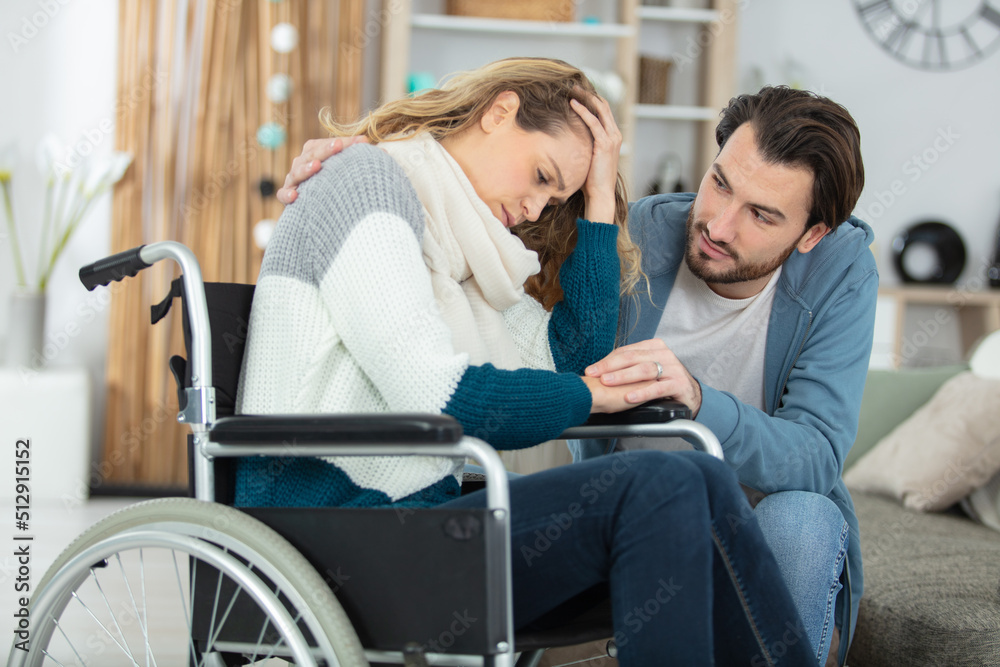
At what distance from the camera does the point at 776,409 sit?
148cm

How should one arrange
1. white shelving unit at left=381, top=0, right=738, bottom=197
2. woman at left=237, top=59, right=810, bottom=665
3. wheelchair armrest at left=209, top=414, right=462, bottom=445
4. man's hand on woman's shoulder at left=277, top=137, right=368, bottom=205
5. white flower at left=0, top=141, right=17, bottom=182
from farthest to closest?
1. white shelving unit at left=381, top=0, right=738, bottom=197
2. white flower at left=0, top=141, right=17, bottom=182
3. man's hand on woman's shoulder at left=277, top=137, right=368, bottom=205
4. woman at left=237, top=59, right=810, bottom=665
5. wheelchair armrest at left=209, top=414, right=462, bottom=445

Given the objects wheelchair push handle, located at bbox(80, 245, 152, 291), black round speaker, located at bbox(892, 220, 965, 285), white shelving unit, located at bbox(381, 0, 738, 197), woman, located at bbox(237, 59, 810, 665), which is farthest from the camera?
black round speaker, located at bbox(892, 220, 965, 285)

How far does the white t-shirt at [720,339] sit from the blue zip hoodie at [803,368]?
0.10 feet

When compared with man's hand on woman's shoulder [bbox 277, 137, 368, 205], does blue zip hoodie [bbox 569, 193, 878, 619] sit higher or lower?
lower

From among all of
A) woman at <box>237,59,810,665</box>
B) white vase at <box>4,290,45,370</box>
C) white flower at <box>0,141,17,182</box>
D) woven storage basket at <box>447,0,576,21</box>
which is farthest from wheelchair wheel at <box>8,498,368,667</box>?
woven storage basket at <box>447,0,576,21</box>

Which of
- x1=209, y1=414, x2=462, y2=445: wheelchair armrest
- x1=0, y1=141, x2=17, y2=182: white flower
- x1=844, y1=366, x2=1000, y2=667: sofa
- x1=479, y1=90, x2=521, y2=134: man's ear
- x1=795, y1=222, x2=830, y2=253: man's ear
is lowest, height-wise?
x1=844, y1=366, x2=1000, y2=667: sofa

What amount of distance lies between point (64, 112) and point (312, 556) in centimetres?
289

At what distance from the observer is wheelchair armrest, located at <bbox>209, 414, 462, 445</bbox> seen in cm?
81

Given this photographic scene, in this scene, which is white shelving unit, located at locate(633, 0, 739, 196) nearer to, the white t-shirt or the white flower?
the white t-shirt

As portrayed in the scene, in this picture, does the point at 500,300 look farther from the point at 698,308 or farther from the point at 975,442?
the point at 975,442

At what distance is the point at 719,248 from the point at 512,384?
62 centimetres

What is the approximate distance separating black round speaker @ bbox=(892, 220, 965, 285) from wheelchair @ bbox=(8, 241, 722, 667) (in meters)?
3.17

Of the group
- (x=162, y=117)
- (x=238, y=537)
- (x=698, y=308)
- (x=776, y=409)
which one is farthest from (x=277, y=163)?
(x=238, y=537)

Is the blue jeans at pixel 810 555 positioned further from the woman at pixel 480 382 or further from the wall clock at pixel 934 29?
the wall clock at pixel 934 29
